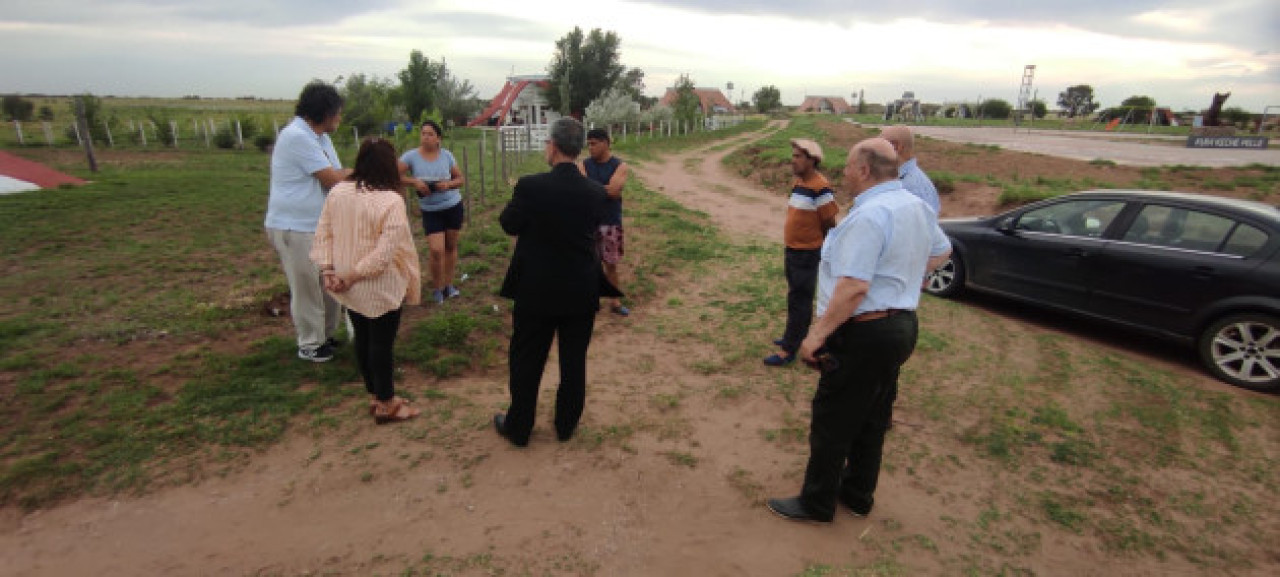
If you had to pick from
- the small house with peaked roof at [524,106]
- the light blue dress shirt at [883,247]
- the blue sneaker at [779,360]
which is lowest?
the blue sneaker at [779,360]

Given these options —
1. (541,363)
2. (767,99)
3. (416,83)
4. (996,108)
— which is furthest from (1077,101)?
(541,363)

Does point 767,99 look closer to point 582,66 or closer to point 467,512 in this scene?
point 582,66

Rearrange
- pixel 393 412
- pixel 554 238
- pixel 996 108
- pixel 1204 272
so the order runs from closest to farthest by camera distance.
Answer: pixel 554 238 → pixel 393 412 → pixel 1204 272 → pixel 996 108

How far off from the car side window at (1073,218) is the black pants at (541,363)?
550cm

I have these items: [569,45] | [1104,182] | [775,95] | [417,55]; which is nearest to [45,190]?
[1104,182]

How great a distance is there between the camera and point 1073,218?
6195 mm

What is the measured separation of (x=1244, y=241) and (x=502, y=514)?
6.32m

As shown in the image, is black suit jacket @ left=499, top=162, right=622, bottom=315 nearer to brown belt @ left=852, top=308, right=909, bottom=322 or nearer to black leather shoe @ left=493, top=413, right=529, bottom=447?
black leather shoe @ left=493, top=413, right=529, bottom=447

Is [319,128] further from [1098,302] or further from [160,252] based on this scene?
[1098,302]

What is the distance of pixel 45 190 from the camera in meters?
11.1

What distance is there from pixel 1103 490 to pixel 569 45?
2028 inches

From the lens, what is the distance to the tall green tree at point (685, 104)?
43500 millimetres

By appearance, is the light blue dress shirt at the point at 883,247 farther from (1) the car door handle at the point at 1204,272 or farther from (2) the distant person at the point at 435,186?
(1) the car door handle at the point at 1204,272

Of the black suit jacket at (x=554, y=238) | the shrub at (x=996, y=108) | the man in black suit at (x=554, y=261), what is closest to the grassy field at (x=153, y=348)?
the man in black suit at (x=554, y=261)
